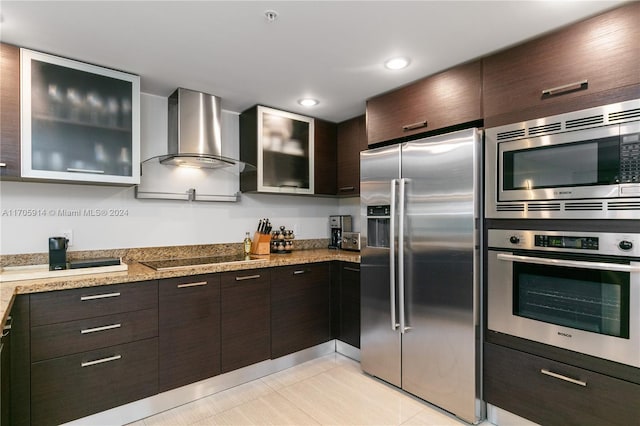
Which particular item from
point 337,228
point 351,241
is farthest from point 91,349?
point 337,228

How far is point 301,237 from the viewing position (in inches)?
143

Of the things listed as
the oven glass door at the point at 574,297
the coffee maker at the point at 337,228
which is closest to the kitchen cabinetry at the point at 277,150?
the coffee maker at the point at 337,228

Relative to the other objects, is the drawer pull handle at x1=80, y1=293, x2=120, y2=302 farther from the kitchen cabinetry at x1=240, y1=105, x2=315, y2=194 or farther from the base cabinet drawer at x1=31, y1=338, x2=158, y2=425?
the kitchen cabinetry at x1=240, y1=105, x2=315, y2=194

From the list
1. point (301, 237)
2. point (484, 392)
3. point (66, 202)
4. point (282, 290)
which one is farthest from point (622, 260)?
point (66, 202)

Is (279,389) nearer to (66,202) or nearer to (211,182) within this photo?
(211,182)

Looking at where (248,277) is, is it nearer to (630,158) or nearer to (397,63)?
(397,63)


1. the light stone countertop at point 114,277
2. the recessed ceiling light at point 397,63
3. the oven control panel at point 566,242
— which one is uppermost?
the recessed ceiling light at point 397,63

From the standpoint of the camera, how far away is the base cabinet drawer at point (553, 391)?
61.2 inches

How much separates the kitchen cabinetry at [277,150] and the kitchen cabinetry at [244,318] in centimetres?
85

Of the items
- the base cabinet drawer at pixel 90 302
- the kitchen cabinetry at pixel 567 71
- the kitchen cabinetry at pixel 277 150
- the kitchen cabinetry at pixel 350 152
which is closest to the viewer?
the kitchen cabinetry at pixel 567 71

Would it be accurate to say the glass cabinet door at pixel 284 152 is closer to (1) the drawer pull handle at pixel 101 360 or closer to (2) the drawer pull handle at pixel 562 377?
(1) the drawer pull handle at pixel 101 360

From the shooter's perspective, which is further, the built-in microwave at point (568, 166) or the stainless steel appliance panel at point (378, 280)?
the stainless steel appliance panel at point (378, 280)

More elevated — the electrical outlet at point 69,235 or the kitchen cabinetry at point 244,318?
the electrical outlet at point 69,235

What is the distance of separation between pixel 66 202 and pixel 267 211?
163cm
